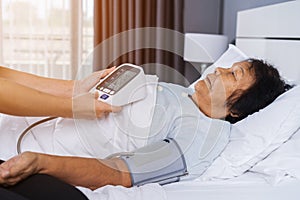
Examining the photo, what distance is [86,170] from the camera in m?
0.99

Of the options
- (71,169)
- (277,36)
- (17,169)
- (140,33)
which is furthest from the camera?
(140,33)

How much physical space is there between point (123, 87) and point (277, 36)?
846 millimetres

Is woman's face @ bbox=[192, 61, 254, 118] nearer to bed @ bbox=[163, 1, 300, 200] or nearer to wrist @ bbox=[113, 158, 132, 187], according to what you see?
bed @ bbox=[163, 1, 300, 200]

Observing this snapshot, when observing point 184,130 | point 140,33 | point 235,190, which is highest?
point 140,33

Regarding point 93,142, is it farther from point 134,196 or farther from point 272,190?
point 272,190

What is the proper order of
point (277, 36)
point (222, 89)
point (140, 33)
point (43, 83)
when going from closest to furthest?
point (222, 89), point (43, 83), point (277, 36), point (140, 33)

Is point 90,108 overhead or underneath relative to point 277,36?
underneath

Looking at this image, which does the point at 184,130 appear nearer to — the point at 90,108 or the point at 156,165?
the point at 156,165

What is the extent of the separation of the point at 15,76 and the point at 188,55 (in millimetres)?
1319

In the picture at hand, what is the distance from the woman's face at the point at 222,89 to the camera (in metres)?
1.35

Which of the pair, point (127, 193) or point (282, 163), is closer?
point (127, 193)

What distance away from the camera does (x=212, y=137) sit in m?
1.15

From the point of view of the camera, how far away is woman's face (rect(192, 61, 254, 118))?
4.42 feet

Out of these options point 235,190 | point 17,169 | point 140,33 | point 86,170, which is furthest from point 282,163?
point 140,33
